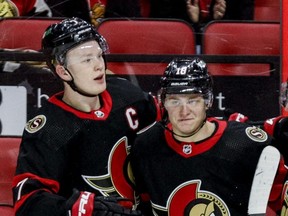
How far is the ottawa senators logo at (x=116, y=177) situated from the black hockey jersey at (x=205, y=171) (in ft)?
0.34

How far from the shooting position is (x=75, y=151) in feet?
10.2

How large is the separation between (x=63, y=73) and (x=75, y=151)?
0.24 m

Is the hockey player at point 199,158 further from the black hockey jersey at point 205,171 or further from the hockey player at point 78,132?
the hockey player at point 78,132

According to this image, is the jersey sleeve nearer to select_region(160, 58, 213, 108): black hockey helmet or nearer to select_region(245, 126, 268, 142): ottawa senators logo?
select_region(160, 58, 213, 108): black hockey helmet

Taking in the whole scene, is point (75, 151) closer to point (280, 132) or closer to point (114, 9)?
point (280, 132)

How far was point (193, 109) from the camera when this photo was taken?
3.00 meters

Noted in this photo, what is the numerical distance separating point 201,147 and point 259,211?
25cm

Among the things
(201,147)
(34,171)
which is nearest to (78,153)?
(34,171)

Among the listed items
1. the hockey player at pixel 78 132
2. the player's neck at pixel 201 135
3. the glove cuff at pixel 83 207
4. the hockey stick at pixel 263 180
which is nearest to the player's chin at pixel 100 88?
the hockey player at pixel 78 132

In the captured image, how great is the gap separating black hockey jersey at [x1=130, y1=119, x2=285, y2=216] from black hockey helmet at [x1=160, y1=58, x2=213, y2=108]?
13 cm

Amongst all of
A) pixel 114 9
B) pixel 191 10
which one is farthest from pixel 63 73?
pixel 191 10

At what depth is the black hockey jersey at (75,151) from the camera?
3.00m

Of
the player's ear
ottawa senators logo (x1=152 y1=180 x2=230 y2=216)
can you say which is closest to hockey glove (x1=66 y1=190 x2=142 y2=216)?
ottawa senators logo (x1=152 y1=180 x2=230 y2=216)

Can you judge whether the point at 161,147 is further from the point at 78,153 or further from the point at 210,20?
the point at 210,20
